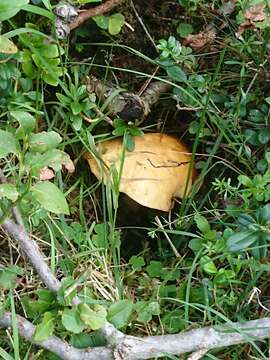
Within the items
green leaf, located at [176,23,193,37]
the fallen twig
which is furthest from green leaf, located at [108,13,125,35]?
the fallen twig

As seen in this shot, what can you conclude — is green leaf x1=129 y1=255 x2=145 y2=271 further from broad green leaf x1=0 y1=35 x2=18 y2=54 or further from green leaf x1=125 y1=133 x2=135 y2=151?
broad green leaf x1=0 y1=35 x2=18 y2=54

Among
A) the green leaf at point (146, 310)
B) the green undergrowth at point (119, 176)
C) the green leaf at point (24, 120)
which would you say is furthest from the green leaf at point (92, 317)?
the green leaf at point (24, 120)

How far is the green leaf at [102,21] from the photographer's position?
83.6 inches

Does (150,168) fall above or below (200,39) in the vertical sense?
below

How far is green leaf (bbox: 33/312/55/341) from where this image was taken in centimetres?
162

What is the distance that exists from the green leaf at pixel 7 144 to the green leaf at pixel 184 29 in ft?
2.74

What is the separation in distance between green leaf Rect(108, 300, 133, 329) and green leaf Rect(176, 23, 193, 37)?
0.92 metres

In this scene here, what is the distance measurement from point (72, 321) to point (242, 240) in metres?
0.47

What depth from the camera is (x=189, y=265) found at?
1.95 metres

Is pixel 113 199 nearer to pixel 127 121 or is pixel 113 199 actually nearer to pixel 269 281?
pixel 127 121

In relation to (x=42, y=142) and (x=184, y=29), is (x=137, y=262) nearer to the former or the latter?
(x=42, y=142)

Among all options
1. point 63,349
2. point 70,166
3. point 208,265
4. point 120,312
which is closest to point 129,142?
point 70,166

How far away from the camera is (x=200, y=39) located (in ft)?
6.99

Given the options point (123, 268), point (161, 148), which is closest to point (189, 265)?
point (123, 268)
